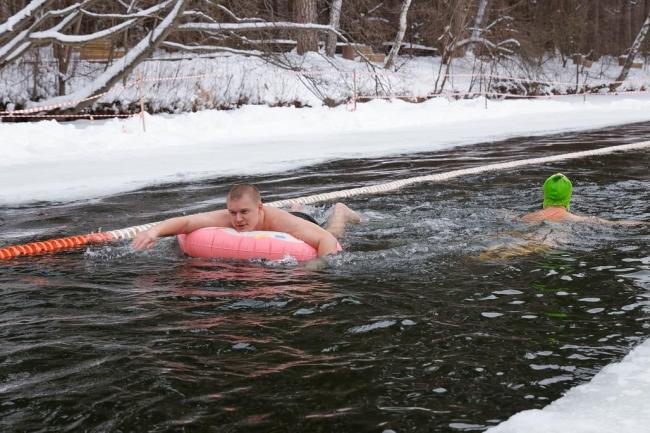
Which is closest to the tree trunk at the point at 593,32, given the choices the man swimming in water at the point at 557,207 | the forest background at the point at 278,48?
the forest background at the point at 278,48

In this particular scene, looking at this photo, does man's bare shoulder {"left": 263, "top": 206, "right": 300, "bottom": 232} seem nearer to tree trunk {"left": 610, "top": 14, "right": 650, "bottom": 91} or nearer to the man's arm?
the man's arm

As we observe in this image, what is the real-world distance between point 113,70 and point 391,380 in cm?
1624

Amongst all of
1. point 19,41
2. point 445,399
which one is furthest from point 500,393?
point 19,41

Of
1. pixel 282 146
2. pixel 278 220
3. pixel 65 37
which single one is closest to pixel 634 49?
pixel 282 146

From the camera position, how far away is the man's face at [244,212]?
6934 millimetres

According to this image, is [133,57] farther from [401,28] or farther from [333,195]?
[401,28]

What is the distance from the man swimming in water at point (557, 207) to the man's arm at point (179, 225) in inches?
122

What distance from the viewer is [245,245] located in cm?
689

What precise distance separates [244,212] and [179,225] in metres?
0.58

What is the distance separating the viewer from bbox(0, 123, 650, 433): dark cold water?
379cm

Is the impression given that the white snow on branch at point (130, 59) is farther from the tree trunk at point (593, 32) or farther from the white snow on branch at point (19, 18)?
the tree trunk at point (593, 32)

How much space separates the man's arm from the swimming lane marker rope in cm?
104

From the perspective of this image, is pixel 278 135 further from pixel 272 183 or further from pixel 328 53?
pixel 328 53

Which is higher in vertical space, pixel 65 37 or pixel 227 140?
pixel 65 37
